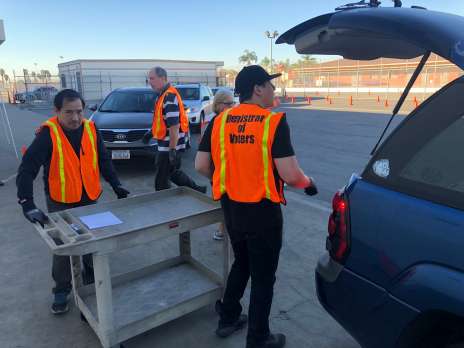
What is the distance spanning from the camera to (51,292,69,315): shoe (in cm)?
316

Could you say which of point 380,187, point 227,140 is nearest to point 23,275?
point 227,140

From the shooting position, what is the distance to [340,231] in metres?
2.06

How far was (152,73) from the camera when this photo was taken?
15.8 ft

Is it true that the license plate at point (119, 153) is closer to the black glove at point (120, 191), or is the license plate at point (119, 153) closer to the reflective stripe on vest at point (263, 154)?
the black glove at point (120, 191)

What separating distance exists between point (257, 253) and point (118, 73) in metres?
39.8

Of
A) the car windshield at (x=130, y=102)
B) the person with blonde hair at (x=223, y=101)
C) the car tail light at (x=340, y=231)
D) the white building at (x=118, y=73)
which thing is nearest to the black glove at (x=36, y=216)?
the person with blonde hair at (x=223, y=101)

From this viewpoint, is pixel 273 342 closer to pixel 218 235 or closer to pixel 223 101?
pixel 218 235

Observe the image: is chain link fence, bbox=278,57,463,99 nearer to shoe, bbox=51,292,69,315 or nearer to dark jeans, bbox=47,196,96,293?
dark jeans, bbox=47,196,96,293

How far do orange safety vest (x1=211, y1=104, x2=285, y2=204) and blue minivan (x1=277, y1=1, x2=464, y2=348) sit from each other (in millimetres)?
450

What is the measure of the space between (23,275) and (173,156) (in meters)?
2.05

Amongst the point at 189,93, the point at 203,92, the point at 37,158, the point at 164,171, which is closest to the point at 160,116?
the point at 164,171

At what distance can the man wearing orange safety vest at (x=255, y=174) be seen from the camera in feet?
7.44

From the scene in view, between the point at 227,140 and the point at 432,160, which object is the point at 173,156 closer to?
the point at 227,140

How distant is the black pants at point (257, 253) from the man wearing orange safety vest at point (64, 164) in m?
1.28
